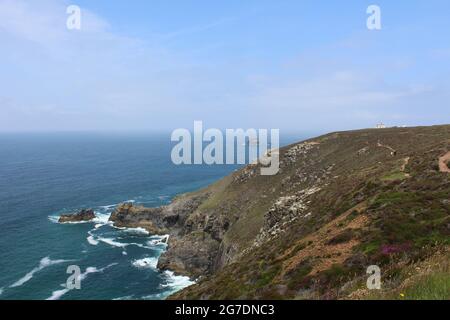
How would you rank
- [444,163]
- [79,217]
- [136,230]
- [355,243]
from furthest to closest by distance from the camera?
1. [79,217]
2. [136,230]
3. [444,163]
4. [355,243]

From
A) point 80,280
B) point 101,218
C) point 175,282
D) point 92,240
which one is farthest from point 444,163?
point 101,218

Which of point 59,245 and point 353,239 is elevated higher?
point 353,239

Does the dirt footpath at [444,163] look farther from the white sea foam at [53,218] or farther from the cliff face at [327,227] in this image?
the white sea foam at [53,218]

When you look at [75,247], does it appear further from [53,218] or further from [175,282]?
[175,282]

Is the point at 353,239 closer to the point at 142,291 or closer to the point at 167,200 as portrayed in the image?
the point at 142,291

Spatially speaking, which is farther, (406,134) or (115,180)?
(115,180)

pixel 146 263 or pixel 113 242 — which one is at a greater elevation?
pixel 113 242
